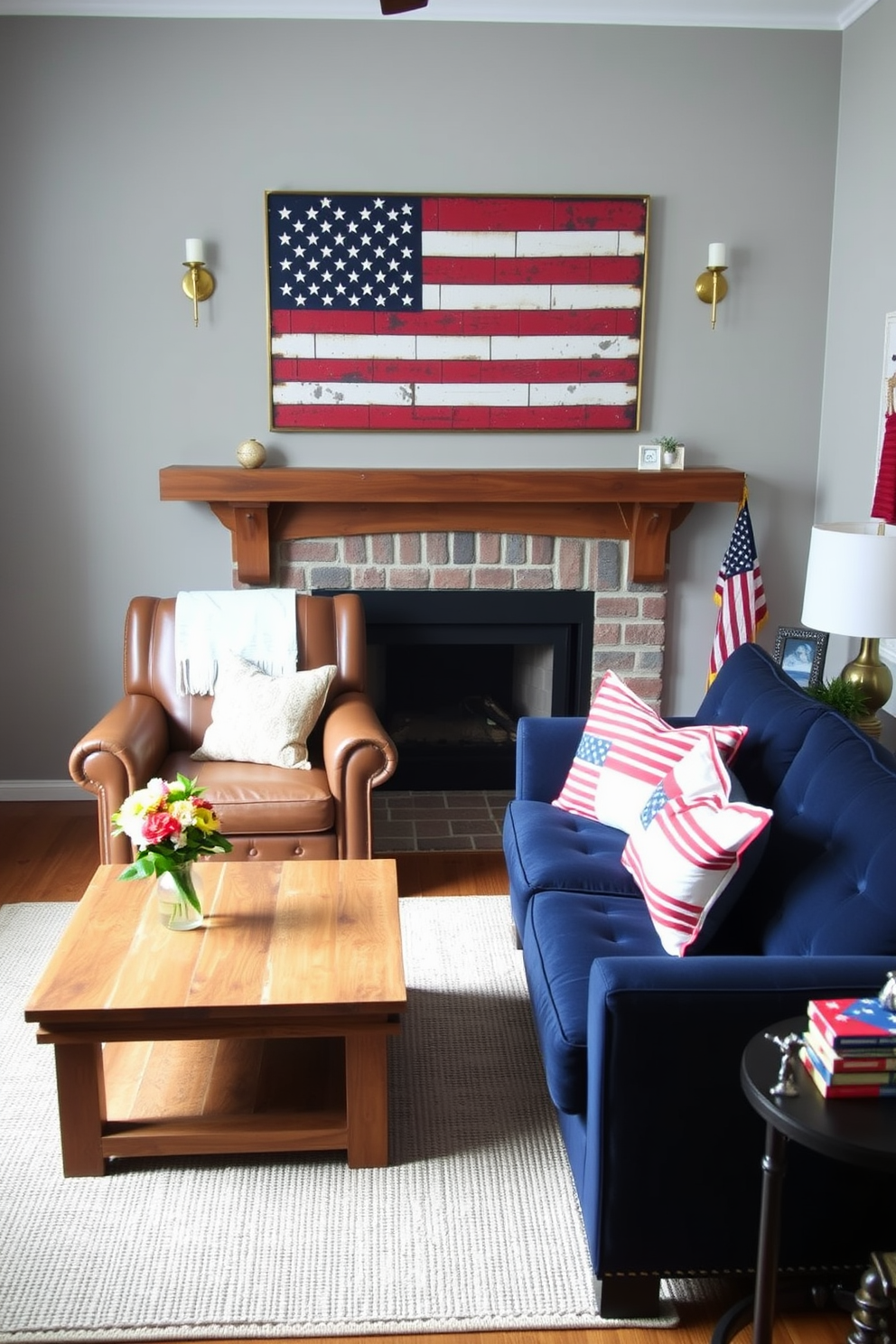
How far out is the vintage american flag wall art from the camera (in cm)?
426

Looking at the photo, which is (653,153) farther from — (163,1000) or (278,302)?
(163,1000)

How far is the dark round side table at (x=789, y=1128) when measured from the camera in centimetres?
160

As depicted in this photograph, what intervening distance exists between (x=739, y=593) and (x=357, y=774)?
1.70m

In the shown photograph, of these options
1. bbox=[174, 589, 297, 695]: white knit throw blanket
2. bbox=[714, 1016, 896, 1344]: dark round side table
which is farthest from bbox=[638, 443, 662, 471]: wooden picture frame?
bbox=[714, 1016, 896, 1344]: dark round side table

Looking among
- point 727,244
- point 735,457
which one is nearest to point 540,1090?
point 735,457

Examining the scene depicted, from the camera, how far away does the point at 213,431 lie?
441 cm

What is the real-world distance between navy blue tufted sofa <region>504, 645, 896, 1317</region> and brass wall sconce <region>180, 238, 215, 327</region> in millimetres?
2861

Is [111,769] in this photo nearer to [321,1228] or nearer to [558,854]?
[558,854]

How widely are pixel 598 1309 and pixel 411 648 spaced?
3032 mm

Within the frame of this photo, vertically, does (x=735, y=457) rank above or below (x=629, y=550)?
above

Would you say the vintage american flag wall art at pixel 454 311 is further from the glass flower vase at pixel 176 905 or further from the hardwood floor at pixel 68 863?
the glass flower vase at pixel 176 905

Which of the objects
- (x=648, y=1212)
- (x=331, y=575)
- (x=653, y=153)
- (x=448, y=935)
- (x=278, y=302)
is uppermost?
(x=653, y=153)

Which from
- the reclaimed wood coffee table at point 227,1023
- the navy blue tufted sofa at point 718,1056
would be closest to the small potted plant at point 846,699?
the navy blue tufted sofa at point 718,1056

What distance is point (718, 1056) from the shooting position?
1961 mm
